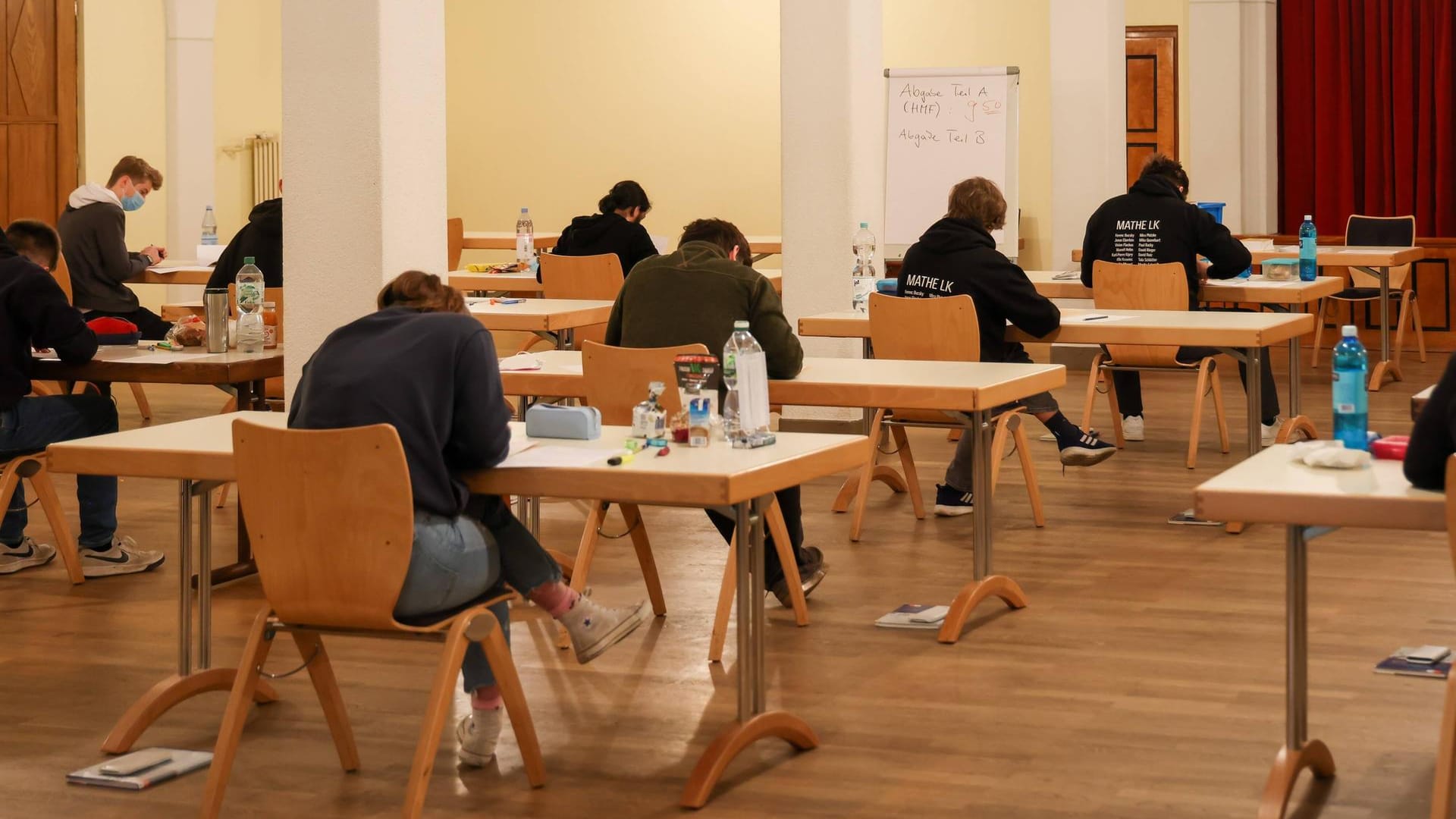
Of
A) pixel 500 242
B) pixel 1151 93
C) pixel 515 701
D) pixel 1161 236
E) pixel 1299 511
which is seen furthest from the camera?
pixel 1151 93

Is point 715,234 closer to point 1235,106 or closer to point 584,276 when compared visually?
point 584,276

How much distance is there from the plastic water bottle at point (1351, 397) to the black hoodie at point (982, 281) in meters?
2.22

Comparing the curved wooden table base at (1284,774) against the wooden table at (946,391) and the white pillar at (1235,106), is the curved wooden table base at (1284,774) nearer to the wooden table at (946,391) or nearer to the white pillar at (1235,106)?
the wooden table at (946,391)

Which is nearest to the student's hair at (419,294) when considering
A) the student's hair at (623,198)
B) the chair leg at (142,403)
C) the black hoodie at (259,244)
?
the black hoodie at (259,244)

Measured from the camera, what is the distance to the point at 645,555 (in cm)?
464

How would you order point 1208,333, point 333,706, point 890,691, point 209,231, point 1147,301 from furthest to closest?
point 209,231
point 1147,301
point 1208,333
point 890,691
point 333,706

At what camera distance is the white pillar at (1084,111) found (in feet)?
32.2

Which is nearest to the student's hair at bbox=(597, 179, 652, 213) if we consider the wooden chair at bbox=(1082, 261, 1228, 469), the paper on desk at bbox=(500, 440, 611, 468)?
the wooden chair at bbox=(1082, 261, 1228, 469)

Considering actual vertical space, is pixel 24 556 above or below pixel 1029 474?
below

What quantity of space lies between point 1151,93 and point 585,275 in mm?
5666

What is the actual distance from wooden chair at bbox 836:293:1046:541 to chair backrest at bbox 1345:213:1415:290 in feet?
16.6

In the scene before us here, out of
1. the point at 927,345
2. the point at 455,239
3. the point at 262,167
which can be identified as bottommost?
the point at 927,345

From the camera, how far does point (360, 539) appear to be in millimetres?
3066

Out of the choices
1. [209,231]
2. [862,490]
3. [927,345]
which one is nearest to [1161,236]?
[927,345]
